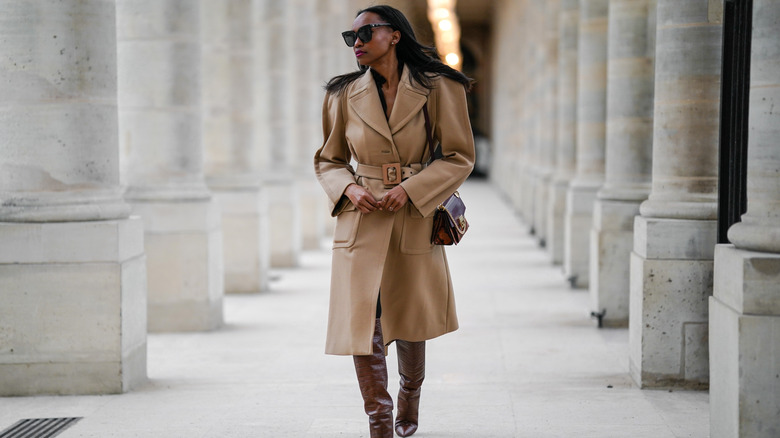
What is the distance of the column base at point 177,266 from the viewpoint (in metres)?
9.82

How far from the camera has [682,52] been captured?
24.4ft

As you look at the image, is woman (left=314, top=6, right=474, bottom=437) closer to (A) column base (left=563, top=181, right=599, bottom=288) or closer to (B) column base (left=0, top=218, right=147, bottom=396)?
(B) column base (left=0, top=218, right=147, bottom=396)

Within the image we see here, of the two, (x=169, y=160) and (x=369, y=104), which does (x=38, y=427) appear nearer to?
(x=369, y=104)

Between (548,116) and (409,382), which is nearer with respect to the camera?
(409,382)

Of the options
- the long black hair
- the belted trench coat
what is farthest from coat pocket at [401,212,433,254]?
the long black hair

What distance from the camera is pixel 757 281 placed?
16.0ft

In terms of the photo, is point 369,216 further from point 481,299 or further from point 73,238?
point 481,299

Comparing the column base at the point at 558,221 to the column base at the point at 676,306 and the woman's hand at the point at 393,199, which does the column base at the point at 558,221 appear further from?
the woman's hand at the point at 393,199

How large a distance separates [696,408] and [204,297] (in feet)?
15.8

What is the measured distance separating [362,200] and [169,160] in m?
5.06

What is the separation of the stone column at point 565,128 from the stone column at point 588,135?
105 inches

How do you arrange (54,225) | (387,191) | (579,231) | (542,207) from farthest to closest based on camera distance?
(542,207) → (579,231) → (54,225) → (387,191)

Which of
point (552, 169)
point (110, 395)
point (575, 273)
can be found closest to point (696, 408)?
point (110, 395)

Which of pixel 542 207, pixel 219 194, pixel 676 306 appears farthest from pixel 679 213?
pixel 542 207
